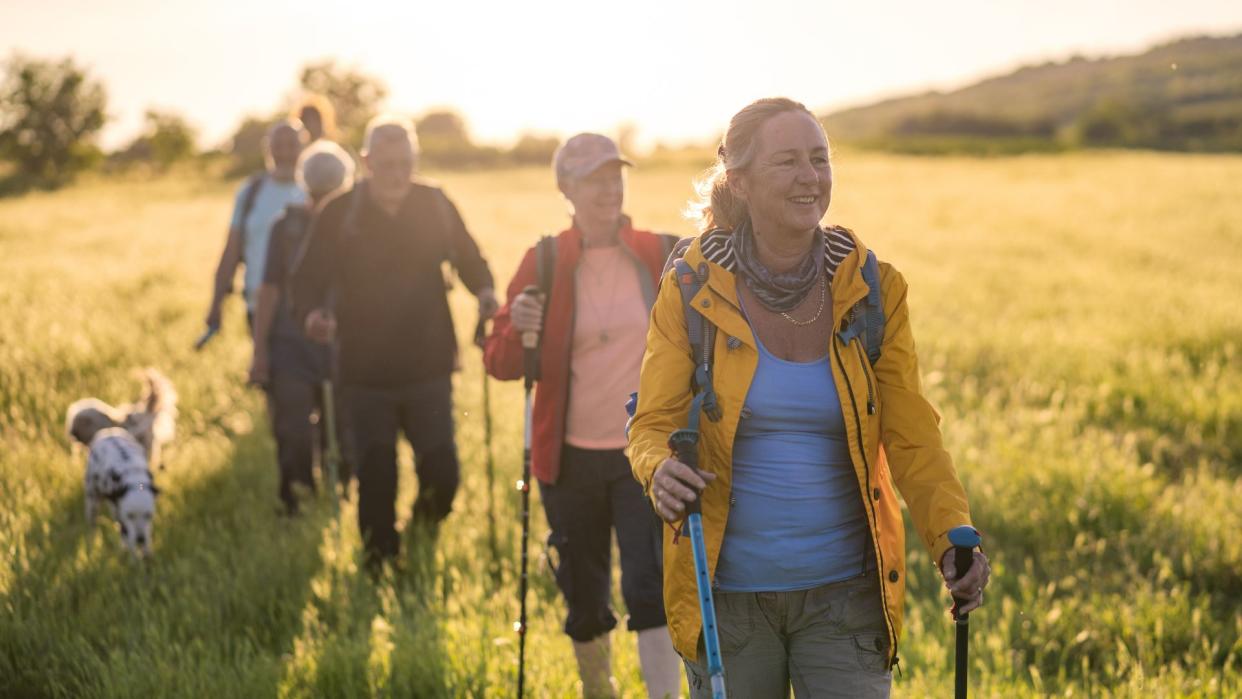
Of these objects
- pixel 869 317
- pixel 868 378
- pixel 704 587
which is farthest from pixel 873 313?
pixel 704 587

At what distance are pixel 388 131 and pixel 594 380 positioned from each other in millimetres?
2128

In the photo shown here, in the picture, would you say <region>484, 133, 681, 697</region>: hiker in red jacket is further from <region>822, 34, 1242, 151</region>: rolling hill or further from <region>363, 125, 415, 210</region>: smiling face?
<region>822, 34, 1242, 151</region>: rolling hill

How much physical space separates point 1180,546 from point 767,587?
4.16 m

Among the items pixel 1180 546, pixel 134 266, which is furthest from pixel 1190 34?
pixel 1180 546

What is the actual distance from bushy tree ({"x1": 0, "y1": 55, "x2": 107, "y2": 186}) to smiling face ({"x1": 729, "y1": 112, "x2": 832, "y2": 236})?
266 feet

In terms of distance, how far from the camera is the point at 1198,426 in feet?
27.5

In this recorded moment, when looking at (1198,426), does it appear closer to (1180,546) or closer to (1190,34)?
(1180,546)

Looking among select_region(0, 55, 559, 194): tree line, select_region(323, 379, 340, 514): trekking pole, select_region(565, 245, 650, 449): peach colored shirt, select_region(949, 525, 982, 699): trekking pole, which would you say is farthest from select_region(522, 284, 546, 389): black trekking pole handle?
select_region(0, 55, 559, 194): tree line

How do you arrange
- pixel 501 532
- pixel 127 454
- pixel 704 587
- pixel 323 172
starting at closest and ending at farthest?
1. pixel 704 587
2. pixel 127 454
3. pixel 501 532
4. pixel 323 172

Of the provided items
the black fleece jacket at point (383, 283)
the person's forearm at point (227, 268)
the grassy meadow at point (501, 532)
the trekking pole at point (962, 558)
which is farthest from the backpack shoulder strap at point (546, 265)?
the person's forearm at point (227, 268)

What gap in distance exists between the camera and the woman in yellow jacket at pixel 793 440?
2.76m

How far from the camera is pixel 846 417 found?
2.74m

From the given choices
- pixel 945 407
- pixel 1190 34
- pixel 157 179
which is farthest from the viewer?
pixel 1190 34

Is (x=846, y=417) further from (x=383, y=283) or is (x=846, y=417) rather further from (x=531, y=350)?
(x=383, y=283)
